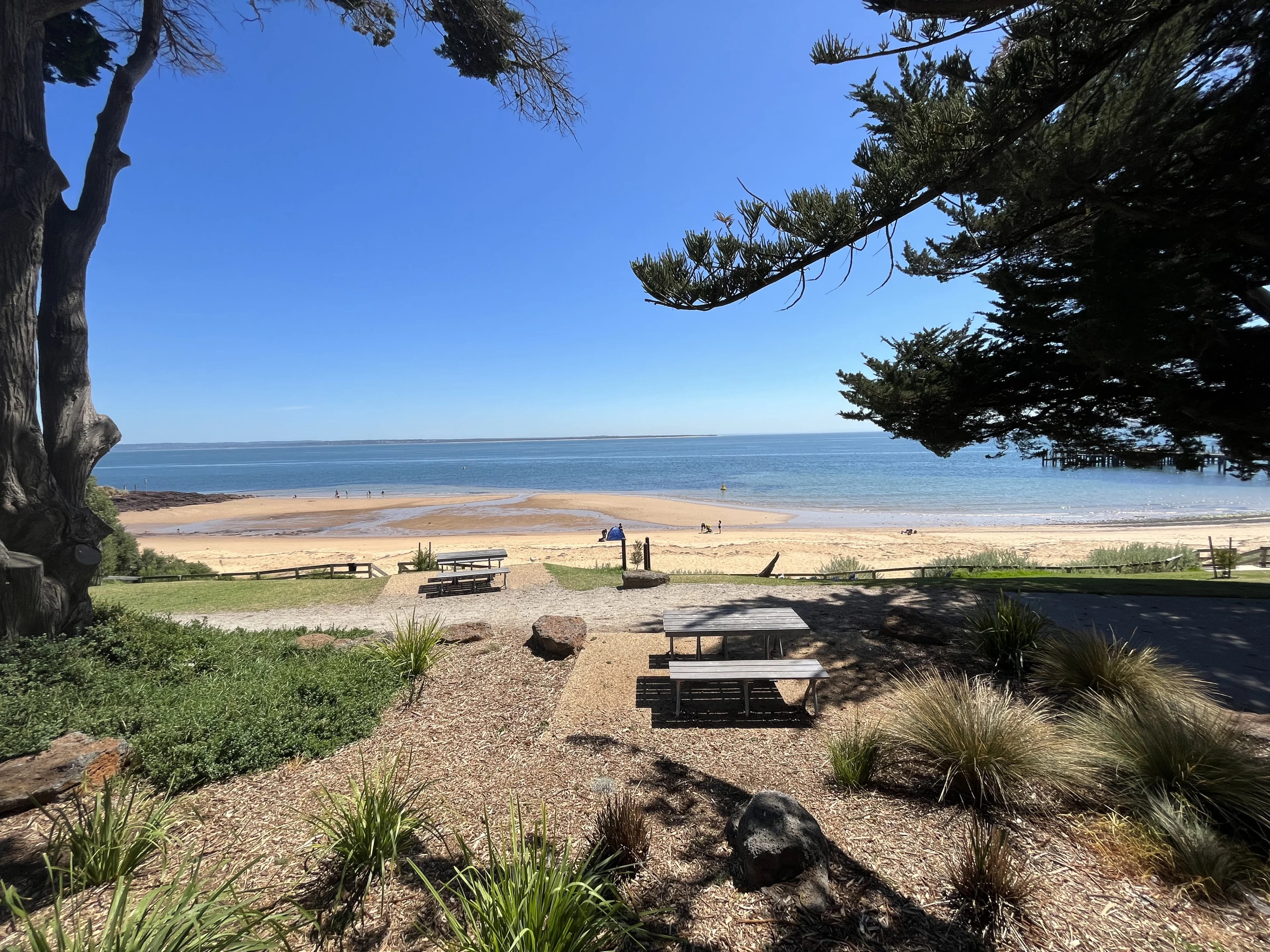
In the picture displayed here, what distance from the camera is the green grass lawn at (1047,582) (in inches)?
380

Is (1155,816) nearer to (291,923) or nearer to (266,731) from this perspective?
(291,923)

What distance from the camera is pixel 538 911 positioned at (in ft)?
6.94

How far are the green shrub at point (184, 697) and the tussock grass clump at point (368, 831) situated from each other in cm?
134

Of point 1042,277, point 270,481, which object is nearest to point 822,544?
point 1042,277

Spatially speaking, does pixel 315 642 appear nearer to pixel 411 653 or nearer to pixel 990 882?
pixel 411 653

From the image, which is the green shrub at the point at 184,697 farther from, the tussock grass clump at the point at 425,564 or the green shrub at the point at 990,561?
the green shrub at the point at 990,561

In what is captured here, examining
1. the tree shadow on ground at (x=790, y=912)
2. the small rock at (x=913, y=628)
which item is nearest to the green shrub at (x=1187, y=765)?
the tree shadow on ground at (x=790, y=912)

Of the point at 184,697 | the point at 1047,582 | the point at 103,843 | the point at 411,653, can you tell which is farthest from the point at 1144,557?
the point at 103,843

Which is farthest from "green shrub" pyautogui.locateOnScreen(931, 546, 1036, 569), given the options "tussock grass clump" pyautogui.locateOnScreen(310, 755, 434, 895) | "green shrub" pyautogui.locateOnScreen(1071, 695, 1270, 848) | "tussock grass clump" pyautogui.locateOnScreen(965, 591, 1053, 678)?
"tussock grass clump" pyautogui.locateOnScreen(310, 755, 434, 895)

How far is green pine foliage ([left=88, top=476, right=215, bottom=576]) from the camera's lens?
15.8 meters

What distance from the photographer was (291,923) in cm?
252

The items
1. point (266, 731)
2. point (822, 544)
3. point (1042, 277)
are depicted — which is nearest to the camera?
point (266, 731)

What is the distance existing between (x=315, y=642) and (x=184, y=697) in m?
2.33

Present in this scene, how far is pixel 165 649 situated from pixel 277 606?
5.72 meters
